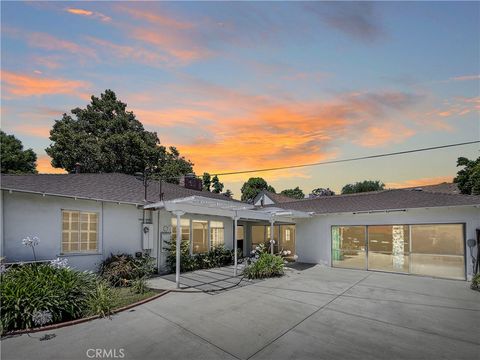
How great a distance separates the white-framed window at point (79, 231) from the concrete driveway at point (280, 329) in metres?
3.96

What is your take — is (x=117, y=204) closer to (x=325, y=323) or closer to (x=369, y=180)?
(x=325, y=323)

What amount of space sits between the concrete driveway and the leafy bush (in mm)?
2097

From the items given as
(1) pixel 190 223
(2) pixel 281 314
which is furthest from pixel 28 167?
(2) pixel 281 314

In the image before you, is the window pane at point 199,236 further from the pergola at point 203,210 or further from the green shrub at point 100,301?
the green shrub at point 100,301

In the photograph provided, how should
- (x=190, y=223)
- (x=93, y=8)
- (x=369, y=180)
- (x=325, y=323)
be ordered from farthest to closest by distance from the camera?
(x=369, y=180) → (x=190, y=223) → (x=93, y=8) → (x=325, y=323)

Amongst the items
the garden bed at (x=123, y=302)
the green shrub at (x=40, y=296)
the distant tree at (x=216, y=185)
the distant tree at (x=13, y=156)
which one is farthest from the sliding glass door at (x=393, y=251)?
the distant tree at (x=13, y=156)

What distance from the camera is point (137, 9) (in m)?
9.26

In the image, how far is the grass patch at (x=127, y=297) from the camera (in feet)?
24.8

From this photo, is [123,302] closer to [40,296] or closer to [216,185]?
[40,296]

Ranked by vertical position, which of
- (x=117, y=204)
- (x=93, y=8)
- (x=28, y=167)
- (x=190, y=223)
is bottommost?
(x=190, y=223)

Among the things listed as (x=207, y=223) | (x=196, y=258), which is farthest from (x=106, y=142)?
(x=196, y=258)

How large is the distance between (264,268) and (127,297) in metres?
5.84

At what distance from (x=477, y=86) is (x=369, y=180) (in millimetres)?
59306

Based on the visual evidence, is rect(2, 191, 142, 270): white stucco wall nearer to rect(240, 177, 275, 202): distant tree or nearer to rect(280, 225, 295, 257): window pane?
rect(280, 225, 295, 257): window pane
